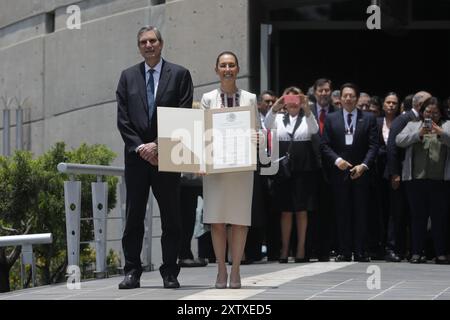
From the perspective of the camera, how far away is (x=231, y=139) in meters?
9.82

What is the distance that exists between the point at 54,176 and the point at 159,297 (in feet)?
20.5

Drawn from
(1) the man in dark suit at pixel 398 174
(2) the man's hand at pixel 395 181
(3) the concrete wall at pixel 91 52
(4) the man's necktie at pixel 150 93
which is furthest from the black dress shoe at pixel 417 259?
(4) the man's necktie at pixel 150 93

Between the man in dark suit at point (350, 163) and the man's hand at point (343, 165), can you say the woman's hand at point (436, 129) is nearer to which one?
the man in dark suit at point (350, 163)

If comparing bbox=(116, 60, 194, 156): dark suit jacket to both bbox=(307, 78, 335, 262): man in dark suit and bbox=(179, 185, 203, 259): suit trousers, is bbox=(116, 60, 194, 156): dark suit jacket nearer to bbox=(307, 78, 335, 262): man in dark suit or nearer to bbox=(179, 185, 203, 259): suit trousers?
bbox=(179, 185, 203, 259): suit trousers

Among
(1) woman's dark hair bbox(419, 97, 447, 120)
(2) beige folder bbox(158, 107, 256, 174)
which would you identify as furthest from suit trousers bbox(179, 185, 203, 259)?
(2) beige folder bbox(158, 107, 256, 174)

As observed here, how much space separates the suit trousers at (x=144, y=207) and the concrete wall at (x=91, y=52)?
673 cm

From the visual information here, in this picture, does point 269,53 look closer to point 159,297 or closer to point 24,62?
point 24,62

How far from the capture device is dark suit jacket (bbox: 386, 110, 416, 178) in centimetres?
1426

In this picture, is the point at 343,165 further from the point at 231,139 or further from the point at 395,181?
the point at 231,139

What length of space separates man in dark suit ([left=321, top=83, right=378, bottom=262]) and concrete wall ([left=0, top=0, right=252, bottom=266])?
2.81 m

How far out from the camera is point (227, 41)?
16953 millimetres

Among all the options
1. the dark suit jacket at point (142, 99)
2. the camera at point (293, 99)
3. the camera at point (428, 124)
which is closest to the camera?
the dark suit jacket at point (142, 99)

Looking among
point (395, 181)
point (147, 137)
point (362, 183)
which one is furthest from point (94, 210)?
point (395, 181)

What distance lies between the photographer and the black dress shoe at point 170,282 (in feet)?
33.6
